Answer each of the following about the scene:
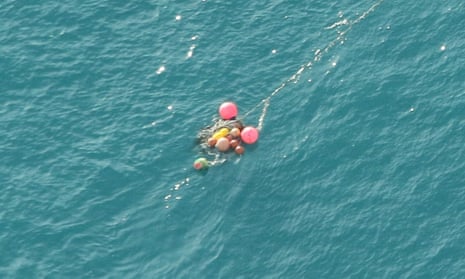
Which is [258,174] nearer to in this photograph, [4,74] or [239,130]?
[239,130]

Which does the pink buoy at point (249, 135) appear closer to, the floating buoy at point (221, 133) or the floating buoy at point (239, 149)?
the floating buoy at point (239, 149)

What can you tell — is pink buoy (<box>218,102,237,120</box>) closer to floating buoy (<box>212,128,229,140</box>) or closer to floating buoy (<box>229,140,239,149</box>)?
floating buoy (<box>212,128,229,140</box>)

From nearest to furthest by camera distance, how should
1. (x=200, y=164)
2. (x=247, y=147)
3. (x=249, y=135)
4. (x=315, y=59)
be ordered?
(x=200, y=164)
(x=249, y=135)
(x=247, y=147)
(x=315, y=59)

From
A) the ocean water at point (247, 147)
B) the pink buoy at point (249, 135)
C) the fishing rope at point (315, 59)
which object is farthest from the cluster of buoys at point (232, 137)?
the fishing rope at point (315, 59)

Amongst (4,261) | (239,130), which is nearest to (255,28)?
(239,130)

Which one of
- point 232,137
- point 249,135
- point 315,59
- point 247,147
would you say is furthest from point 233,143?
point 315,59

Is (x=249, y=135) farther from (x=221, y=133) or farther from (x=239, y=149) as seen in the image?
(x=221, y=133)

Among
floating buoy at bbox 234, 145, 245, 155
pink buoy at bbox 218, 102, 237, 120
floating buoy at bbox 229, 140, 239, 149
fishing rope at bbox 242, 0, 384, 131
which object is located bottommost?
floating buoy at bbox 234, 145, 245, 155

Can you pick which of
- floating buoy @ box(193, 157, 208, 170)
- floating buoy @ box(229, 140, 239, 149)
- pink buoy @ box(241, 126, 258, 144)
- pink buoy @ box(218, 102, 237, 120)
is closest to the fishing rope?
pink buoy @ box(218, 102, 237, 120)
